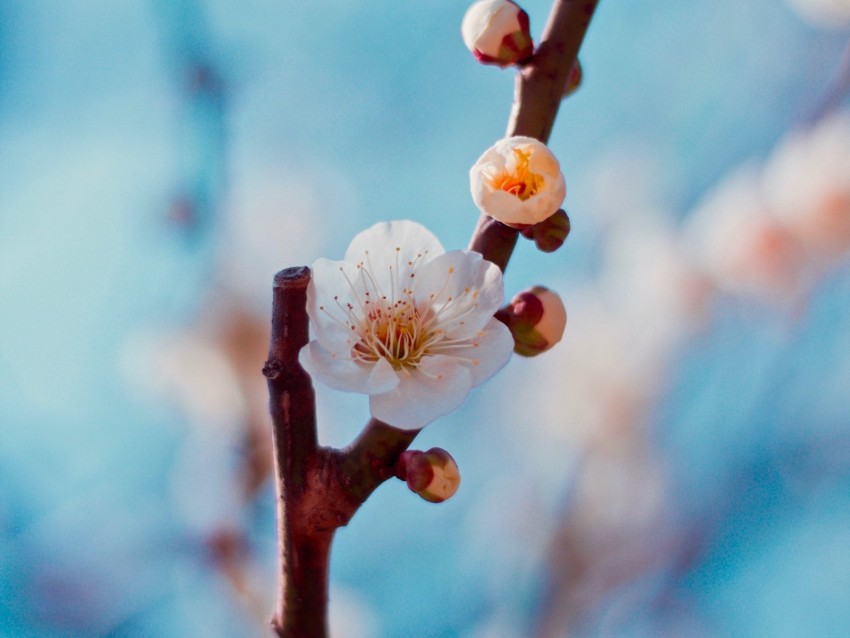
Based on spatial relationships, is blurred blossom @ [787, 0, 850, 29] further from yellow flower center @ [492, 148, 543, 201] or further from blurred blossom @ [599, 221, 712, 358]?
yellow flower center @ [492, 148, 543, 201]

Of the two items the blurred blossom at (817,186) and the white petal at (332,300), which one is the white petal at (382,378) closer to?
the white petal at (332,300)

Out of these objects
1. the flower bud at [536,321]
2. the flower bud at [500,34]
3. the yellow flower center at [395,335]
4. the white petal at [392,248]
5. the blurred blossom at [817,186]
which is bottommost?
the flower bud at [536,321]

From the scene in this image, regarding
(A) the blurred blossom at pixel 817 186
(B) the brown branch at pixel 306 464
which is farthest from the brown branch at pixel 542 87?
(A) the blurred blossom at pixel 817 186

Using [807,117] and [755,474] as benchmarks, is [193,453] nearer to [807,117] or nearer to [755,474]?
[755,474]

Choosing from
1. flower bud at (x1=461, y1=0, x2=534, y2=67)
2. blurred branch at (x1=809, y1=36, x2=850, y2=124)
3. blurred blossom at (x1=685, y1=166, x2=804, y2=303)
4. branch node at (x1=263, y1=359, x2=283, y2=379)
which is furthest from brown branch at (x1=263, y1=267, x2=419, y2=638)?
blurred blossom at (x1=685, y1=166, x2=804, y2=303)

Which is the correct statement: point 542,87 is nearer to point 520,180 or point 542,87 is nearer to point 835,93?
point 520,180
